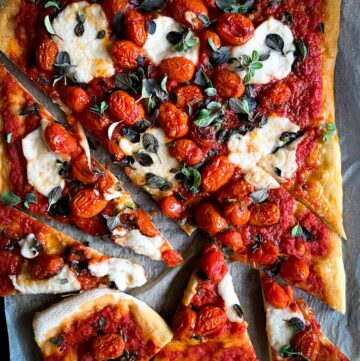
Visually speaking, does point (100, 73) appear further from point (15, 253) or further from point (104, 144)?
point (15, 253)

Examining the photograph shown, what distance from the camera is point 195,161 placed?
17.2ft

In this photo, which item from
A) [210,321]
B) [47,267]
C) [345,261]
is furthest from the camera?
[345,261]

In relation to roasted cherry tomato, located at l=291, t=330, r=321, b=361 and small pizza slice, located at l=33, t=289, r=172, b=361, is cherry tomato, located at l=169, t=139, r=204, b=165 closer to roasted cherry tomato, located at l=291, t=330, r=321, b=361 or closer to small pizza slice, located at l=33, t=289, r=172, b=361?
small pizza slice, located at l=33, t=289, r=172, b=361

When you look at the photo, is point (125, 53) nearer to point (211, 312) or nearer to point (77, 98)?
point (77, 98)

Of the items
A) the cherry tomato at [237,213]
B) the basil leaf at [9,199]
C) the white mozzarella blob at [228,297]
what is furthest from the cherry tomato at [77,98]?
the white mozzarella blob at [228,297]

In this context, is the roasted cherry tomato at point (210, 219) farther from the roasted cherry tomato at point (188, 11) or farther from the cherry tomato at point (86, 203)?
the roasted cherry tomato at point (188, 11)

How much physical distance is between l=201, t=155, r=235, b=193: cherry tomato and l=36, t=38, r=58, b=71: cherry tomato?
1637 millimetres

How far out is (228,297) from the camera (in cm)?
543

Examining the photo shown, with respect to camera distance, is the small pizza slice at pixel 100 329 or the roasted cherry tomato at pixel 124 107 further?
the small pizza slice at pixel 100 329

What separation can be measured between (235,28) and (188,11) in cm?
43

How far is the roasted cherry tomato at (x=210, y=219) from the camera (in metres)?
5.25

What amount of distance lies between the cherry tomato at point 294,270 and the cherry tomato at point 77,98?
2.28m

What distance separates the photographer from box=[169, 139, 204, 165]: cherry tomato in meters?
5.20

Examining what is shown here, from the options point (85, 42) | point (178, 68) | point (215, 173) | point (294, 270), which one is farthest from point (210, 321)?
point (85, 42)
